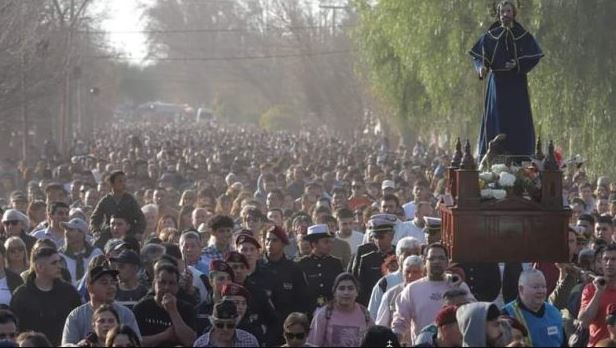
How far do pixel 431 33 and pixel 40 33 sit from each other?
509 inches

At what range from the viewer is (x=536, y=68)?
2788cm

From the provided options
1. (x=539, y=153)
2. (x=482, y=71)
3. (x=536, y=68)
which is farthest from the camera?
(x=536, y=68)

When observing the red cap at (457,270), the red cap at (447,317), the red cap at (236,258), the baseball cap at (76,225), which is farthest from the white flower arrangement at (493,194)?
the baseball cap at (76,225)

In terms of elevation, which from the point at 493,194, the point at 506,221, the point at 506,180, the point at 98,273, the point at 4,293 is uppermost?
the point at 506,180

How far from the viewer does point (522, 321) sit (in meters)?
11.1

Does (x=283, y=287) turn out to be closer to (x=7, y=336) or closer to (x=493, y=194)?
(x=493, y=194)

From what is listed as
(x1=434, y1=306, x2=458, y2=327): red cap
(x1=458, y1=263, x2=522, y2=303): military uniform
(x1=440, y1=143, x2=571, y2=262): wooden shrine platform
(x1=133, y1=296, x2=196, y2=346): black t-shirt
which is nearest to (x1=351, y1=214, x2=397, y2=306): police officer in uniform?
(x1=458, y1=263, x2=522, y2=303): military uniform

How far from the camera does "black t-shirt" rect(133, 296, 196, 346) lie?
11555 millimetres

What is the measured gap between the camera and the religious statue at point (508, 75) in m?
13.1

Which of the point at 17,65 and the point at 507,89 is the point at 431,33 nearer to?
the point at 17,65

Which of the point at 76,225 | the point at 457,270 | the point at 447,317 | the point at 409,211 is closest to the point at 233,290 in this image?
the point at 457,270

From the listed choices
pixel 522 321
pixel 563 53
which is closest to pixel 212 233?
pixel 522 321

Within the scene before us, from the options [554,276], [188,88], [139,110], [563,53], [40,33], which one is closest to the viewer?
[554,276]

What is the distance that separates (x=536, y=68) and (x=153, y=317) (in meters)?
17.2
